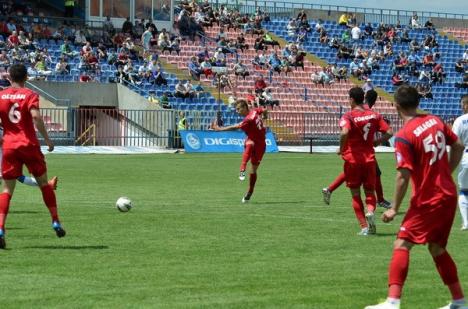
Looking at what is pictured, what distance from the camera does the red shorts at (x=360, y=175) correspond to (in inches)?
601

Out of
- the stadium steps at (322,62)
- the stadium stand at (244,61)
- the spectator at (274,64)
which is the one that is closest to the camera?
the stadium stand at (244,61)

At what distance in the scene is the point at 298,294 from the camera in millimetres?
9805

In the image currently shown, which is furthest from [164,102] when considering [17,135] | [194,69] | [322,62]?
[17,135]

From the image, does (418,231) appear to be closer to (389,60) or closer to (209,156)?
(209,156)

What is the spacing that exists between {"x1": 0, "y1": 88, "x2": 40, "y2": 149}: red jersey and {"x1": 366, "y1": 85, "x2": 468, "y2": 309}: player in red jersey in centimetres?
571

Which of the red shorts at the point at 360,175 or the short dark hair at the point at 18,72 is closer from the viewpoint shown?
the short dark hair at the point at 18,72

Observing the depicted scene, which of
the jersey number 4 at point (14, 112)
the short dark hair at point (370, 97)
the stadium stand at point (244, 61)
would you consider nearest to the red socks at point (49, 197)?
the jersey number 4 at point (14, 112)

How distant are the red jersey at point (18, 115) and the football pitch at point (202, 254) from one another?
136 cm

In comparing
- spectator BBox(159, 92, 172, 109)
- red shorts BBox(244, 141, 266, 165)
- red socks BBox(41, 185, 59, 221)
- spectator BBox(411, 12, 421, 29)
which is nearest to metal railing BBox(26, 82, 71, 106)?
spectator BBox(159, 92, 172, 109)

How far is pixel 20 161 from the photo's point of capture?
1307 centimetres

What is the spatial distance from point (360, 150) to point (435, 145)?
259 inches

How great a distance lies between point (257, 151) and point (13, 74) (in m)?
10.1

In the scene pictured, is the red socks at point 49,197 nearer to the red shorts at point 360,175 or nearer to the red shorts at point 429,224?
the red shorts at point 360,175

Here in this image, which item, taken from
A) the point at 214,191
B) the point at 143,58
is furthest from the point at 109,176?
the point at 143,58
